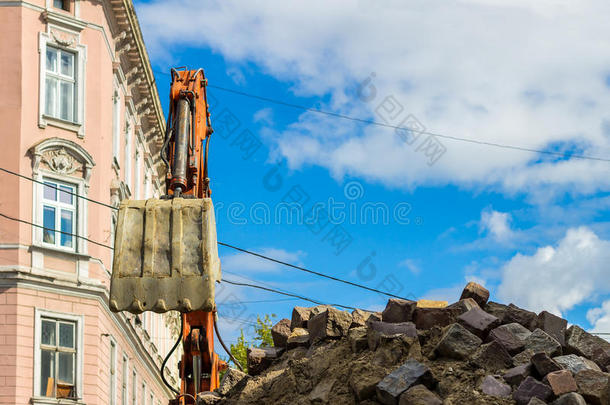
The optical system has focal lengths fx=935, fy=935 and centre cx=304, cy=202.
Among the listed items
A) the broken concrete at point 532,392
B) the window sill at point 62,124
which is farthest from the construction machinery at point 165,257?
the window sill at point 62,124

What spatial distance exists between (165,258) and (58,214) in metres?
16.2

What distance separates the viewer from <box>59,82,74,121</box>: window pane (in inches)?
1074

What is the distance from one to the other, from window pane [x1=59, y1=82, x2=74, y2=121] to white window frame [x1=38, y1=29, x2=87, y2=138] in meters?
0.15

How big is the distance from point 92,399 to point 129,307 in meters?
16.0

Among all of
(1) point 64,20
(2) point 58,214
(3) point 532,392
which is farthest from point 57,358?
(3) point 532,392

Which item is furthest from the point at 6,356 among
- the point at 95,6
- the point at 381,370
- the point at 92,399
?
the point at 381,370

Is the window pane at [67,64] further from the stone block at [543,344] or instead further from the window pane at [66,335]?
the stone block at [543,344]

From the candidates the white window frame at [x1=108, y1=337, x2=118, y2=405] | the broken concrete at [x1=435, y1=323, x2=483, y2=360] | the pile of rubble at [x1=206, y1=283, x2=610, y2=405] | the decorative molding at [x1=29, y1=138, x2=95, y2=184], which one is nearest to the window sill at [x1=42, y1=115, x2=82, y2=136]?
the decorative molding at [x1=29, y1=138, x2=95, y2=184]

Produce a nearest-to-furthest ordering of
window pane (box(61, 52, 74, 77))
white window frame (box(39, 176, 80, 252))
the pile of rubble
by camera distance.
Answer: the pile of rubble → white window frame (box(39, 176, 80, 252)) → window pane (box(61, 52, 74, 77))

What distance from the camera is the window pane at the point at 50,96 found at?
26.8 meters

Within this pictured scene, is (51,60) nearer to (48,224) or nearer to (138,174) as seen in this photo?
(48,224)

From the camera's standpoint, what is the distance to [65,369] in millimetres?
25422

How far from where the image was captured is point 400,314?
1277cm

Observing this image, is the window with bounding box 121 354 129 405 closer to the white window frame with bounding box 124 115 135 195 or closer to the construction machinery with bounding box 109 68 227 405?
the white window frame with bounding box 124 115 135 195
